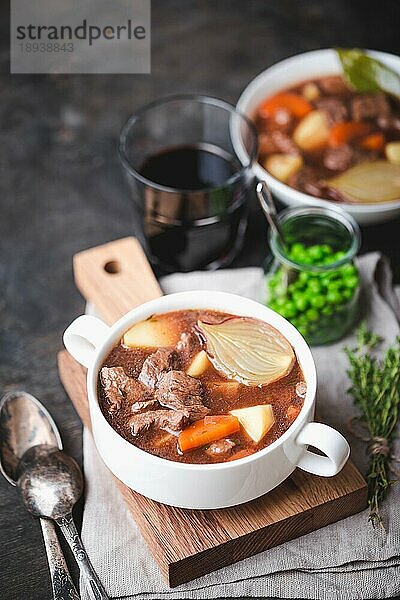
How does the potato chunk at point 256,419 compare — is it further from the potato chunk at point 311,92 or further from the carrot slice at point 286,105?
the potato chunk at point 311,92

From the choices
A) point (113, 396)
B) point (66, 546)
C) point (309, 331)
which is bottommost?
point (66, 546)

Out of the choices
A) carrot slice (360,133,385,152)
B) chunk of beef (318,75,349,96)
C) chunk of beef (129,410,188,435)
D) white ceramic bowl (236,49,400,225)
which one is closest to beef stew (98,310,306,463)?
chunk of beef (129,410,188,435)

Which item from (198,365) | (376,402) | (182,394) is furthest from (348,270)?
(182,394)

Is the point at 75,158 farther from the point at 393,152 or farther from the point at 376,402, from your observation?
the point at 376,402

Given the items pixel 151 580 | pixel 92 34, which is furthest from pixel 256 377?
pixel 92 34

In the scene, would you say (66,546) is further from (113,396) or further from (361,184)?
(361,184)

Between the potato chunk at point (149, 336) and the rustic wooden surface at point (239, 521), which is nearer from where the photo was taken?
the rustic wooden surface at point (239, 521)

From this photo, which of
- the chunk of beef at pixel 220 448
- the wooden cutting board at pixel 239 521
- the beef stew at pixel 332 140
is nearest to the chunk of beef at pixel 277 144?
the beef stew at pixel 332 140
